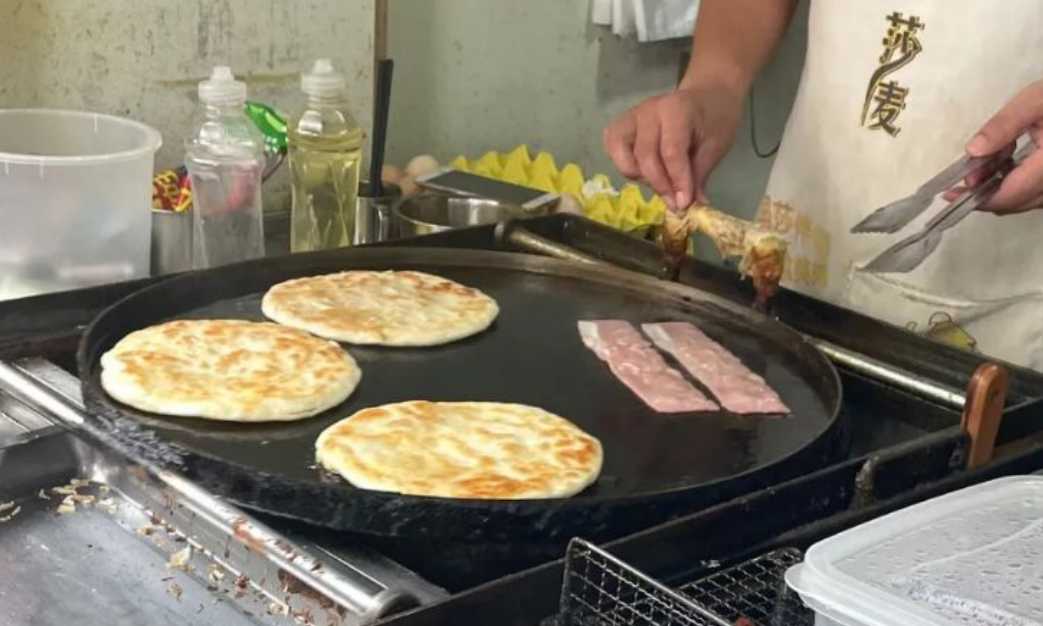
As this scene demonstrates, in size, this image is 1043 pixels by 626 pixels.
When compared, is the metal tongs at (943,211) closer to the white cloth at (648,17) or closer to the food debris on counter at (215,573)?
the food debris on counter at (215,573)

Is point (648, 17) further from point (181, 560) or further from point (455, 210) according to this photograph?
point (181, 560)

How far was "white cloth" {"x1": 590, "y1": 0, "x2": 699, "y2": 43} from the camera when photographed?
294 centimetres

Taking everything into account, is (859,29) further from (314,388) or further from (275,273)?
(314,388)

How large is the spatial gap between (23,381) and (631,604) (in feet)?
2.43

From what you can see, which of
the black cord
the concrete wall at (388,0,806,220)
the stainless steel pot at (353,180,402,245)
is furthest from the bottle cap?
the black cord

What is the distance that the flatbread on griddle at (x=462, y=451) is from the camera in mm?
1298

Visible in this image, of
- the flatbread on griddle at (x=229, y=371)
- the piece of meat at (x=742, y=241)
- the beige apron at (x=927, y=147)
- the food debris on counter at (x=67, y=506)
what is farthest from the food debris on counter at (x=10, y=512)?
the beige apron at (x=927, y=147)

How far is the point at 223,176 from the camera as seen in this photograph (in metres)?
1.99

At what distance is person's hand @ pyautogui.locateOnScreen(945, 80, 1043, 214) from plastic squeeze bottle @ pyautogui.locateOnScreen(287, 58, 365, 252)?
0.98 meters

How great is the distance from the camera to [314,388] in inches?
58.9

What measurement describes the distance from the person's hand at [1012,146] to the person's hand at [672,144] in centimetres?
A: 43

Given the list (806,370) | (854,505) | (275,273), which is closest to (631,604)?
(854,505)

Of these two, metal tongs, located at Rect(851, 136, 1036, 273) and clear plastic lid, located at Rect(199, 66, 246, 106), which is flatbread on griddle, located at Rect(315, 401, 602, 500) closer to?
metal tongs, located at Rect(851, 136, 1036, 273)

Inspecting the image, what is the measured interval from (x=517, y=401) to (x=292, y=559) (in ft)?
1.62
